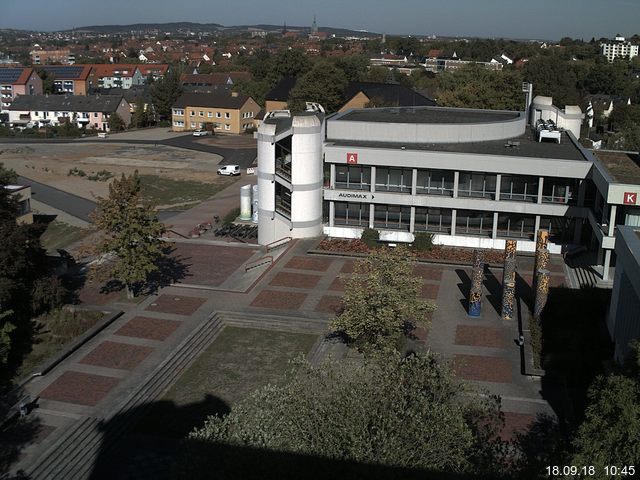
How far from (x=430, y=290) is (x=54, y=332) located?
56.8 ft

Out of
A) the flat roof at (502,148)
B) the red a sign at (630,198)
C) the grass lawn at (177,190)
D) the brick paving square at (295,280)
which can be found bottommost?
the grass lawn at (177,190)

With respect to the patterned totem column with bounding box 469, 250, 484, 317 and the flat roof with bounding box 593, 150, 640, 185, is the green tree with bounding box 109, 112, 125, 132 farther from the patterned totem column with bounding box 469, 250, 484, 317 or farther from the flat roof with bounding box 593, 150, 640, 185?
the patterned totem column with bounding box 469, 250, 484, 317

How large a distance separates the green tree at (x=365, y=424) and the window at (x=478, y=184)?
25.4 metres

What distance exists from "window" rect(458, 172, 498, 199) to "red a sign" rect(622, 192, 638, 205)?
29.4 ft

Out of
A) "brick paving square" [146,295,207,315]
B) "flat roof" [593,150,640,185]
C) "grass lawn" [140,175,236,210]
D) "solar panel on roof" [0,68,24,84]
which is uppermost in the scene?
"solar panel on roof" [0,68,24,84]

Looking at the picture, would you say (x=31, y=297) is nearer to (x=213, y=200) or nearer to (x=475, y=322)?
(x=475, y=322)

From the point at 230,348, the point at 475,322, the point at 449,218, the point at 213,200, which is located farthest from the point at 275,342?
the point at 213,200

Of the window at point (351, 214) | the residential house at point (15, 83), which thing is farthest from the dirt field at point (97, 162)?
the residential house at point (15, 83)

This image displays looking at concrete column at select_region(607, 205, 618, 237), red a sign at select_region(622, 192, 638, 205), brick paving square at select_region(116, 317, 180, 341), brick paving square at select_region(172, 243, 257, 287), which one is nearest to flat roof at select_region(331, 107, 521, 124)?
brick paving square at select_region(172, 243, 257, 287)

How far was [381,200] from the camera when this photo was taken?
4106 centimetres

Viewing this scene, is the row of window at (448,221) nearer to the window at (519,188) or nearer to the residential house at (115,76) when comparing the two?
the window at (519,188)

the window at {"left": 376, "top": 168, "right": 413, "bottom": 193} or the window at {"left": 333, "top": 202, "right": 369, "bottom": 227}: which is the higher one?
the window at {"left": 376, "top": 168, "right": 413, "bottom": 193}

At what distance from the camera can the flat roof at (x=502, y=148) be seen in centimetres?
4088

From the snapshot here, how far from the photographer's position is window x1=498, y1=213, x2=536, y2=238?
40.0 metres
